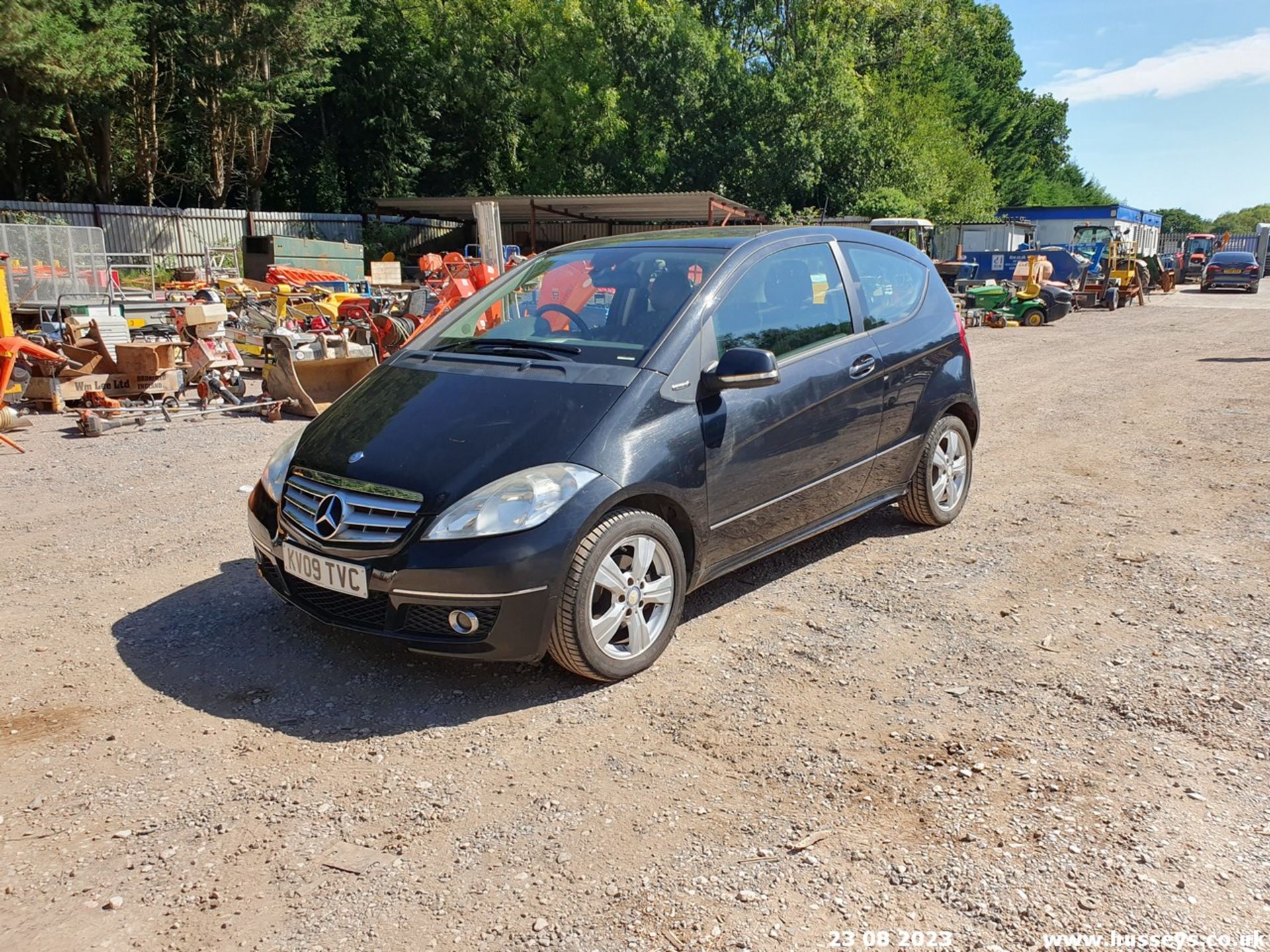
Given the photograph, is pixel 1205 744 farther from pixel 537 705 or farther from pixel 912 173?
pixel 912 173

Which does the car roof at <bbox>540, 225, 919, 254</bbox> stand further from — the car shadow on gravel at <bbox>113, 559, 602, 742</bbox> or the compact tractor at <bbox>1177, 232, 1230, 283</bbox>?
the compact tractor at <bbox>1177, 232, 1230, 283</bbox>

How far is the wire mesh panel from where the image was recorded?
1459cm

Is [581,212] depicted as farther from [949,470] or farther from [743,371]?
[743,371]

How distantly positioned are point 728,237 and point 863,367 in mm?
933

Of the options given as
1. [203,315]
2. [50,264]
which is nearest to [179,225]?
[50,264]

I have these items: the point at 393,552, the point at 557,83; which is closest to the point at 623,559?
the point at 393,552

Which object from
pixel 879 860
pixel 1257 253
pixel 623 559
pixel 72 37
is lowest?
pixel 879 860

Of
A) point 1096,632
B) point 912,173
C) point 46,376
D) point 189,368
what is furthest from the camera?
point 912,173

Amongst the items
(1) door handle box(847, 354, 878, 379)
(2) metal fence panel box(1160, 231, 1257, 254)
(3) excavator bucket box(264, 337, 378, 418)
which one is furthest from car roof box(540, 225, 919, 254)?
(2) metal fence panel box(1160, 231, 1257, 254)

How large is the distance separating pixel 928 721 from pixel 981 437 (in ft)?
18.3

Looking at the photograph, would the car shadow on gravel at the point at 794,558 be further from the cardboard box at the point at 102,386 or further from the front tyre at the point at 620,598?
the cardboard box at the point at 102,386

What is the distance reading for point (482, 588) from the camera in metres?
3.36

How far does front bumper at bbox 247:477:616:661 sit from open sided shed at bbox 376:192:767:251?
2315cm

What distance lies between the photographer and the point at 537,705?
3594 millimetres
